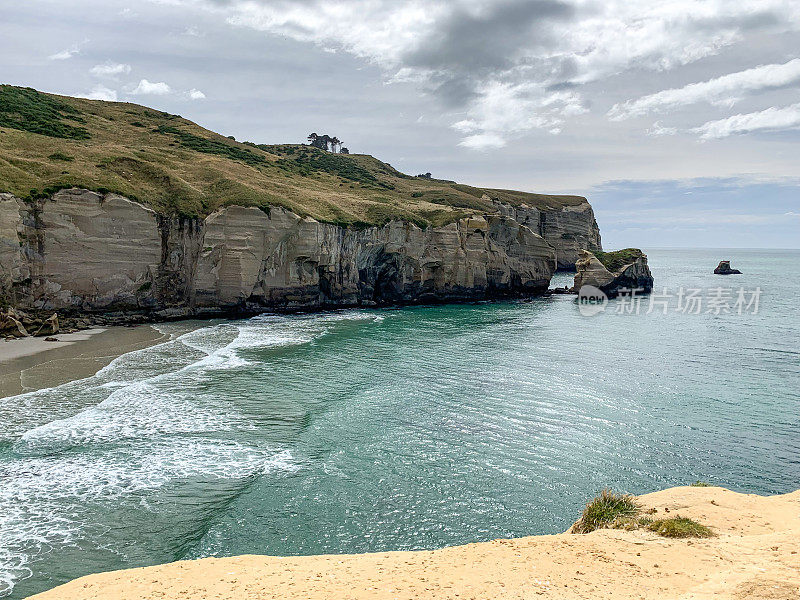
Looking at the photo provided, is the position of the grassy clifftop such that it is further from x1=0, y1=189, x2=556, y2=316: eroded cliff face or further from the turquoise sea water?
the turquoise sea water

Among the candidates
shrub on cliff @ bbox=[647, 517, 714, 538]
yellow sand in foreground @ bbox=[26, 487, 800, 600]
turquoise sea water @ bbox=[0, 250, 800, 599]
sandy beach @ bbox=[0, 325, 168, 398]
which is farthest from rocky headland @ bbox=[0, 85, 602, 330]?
shrub on cliff @ bbox=[647, 517, 714, 538]

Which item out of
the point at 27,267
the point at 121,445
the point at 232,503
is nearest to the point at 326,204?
the point at 27,267

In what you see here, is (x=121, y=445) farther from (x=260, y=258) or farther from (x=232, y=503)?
(x=260, y=258)

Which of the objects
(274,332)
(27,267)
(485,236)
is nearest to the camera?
(27,267)

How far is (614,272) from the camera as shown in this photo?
92500 mm

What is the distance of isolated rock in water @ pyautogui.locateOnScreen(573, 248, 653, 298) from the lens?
3460 inches

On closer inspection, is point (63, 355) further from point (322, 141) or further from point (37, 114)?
point (322, 141)

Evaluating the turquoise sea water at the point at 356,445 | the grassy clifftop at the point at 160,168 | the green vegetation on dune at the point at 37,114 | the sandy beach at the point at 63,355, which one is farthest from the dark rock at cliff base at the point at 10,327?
the green vegetation on dune at the point at 37,114

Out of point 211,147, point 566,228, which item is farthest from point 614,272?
point 211,147

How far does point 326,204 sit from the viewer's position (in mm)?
72625

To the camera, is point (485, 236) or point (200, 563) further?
point (485, 236)

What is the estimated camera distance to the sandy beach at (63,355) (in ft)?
101

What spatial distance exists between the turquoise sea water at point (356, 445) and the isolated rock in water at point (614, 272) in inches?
1815

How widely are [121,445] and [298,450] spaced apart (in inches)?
293
